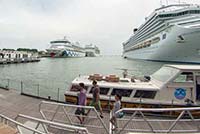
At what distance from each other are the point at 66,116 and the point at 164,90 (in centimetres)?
510

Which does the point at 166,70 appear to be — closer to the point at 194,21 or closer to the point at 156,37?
the point at 194,21

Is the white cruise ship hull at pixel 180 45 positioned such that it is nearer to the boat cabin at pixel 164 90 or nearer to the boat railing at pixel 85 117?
the boat cabin at pixel 164 90

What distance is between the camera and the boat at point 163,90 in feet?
36.1

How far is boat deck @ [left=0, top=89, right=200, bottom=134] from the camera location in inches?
318

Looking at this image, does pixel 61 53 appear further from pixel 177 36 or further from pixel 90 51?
pixel 177 36

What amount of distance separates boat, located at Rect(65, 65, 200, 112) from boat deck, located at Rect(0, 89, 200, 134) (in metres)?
1.36

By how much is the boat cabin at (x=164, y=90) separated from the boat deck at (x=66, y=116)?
1.43m

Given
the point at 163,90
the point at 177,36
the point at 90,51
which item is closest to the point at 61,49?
the point at 90,51

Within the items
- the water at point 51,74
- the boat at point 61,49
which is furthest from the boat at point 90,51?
the water at point 51,74

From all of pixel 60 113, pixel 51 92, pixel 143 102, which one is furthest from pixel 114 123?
pixel 51 92

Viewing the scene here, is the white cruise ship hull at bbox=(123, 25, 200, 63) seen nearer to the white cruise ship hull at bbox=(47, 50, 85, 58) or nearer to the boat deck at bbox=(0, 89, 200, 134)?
the boat deck at bbox=(0, 89, 200, 134)

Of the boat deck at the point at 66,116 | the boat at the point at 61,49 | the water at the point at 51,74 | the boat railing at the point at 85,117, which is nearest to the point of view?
the boat railing at the point at 85,117

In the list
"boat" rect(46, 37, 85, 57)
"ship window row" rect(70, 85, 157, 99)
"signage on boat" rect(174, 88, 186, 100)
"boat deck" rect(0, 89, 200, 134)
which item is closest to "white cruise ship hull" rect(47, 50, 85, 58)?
"boat" rect(46, 37, 85, 57)

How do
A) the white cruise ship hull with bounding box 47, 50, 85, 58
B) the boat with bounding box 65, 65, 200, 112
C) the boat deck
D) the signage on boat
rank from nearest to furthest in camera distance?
the boat deck, the boat with bounding box 65, 65, 200, 112, the signage on boat, the white cruise ship hull with bounding box 47, 50, 85, 58
